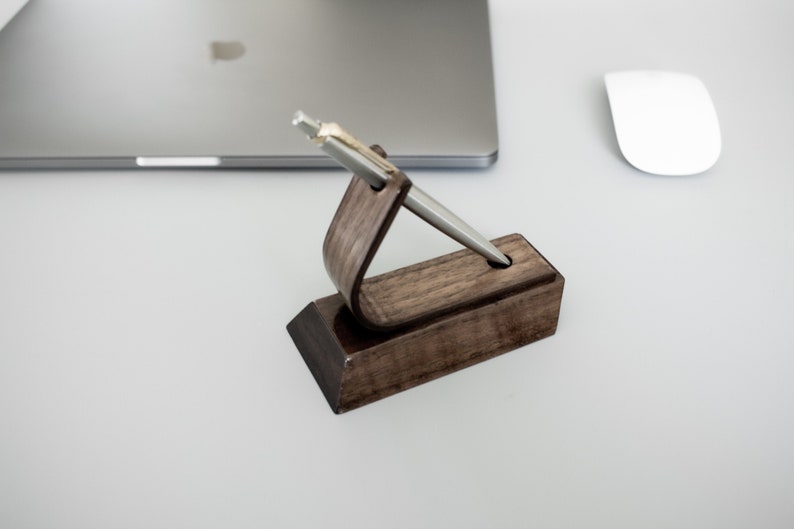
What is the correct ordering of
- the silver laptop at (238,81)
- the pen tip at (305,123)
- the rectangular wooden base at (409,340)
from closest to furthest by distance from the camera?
the pen tip at (305,123), the rectangular wooden base at (409,340), the silver laptop at (238,81)

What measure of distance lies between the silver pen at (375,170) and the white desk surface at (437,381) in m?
0.10

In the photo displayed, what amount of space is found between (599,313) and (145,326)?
0.38 metres

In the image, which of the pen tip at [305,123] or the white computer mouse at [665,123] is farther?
the white computer mouse at [665,123]

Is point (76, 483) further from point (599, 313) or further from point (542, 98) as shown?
point (542, 98)

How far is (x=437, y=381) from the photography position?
611mm

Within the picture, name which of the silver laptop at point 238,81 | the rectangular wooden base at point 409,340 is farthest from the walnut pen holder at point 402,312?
the silver laptop at point 238,81

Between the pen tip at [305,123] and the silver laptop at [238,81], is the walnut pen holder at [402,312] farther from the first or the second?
the silver laptop at [238,81]

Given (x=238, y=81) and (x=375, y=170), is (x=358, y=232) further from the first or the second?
(x=238, y=81)

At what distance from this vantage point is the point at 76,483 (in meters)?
0.54

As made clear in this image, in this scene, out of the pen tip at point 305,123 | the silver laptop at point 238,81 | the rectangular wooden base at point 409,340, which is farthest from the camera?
the silver laptop at point 238,81

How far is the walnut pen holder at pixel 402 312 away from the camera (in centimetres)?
55

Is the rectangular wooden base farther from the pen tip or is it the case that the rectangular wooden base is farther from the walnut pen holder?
the pen tip

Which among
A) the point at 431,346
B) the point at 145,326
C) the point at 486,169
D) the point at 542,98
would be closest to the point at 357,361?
the point at 431,346

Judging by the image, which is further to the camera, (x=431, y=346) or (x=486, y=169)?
(x=486, y=169)
